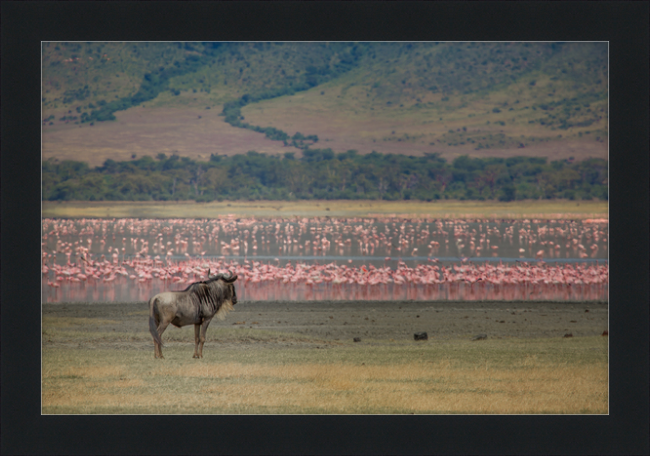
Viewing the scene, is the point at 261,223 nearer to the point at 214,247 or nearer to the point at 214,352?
the point at 214,247

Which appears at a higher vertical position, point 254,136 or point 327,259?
point 254,136

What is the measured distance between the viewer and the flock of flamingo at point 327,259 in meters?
17.6

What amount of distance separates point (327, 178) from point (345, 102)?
17.6m

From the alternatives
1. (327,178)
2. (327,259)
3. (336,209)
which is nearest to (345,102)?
(327,178)

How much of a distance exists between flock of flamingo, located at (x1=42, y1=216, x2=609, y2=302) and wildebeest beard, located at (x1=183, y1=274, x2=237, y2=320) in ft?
11.2

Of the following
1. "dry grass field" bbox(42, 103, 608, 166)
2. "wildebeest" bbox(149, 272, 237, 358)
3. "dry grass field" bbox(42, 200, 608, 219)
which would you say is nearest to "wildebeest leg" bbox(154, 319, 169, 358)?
"wildebeest" bbox(149, 272, 237, 358)

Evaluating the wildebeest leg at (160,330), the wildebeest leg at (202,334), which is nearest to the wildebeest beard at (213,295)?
the wildebeest leg at (202,334)

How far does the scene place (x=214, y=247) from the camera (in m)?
27.1

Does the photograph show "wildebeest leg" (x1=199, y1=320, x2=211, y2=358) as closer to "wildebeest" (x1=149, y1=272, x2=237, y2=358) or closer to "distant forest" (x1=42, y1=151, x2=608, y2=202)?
"wildebeest" (x1=149, y1=272, x2=237, y2=358)

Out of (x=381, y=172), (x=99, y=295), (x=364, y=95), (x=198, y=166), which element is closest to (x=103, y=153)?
(x=198, y=166)

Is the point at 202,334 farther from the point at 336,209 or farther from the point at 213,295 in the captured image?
the point at 336,209

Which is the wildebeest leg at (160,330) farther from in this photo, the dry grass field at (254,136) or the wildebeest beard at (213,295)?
the dry grass field at (254,136)

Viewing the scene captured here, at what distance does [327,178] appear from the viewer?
5784cm

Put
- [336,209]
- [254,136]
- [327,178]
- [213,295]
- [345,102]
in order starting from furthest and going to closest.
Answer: [345,102], [254,136], [327,178], [336,209], [213,295]
